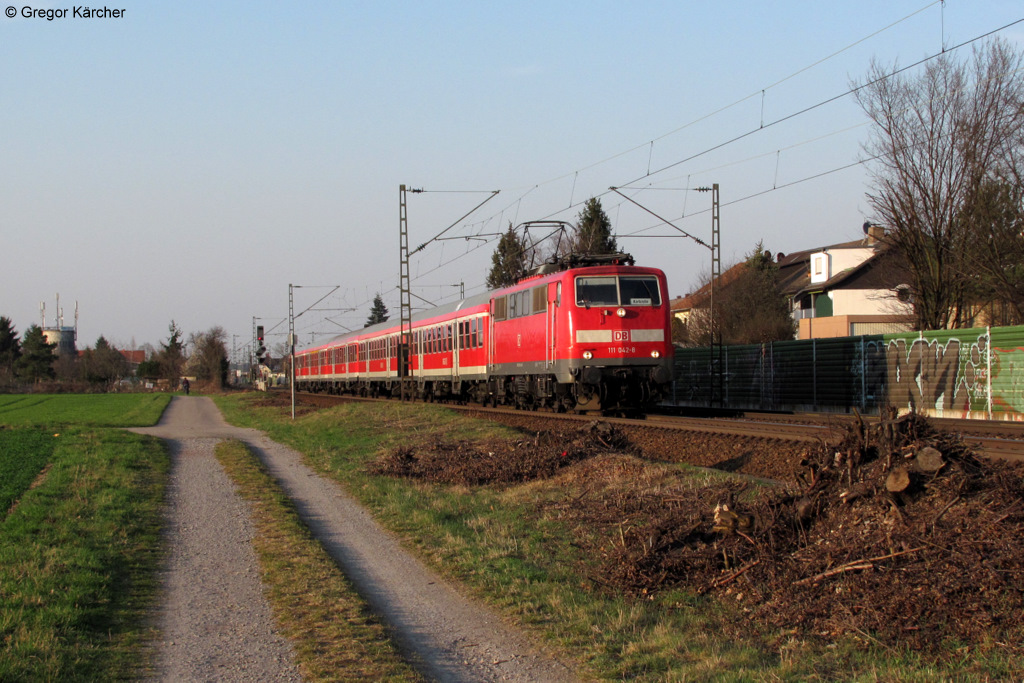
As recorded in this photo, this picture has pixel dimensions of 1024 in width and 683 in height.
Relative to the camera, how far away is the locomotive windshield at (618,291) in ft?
66.8

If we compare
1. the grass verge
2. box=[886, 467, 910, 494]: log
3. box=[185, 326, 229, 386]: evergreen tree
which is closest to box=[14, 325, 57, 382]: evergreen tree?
box=[185, 326, 229, 386]: evergreen tree

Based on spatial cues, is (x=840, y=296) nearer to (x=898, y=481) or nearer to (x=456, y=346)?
(x=456, y=346)

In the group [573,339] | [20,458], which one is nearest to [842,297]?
[573,339]

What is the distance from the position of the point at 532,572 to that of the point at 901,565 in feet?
9.01

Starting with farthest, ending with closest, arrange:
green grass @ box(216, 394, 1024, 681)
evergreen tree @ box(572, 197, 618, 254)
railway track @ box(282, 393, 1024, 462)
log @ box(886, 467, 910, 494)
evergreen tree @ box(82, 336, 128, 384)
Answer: evergreen tree @ box(82, 336, 128, 384)
evergreen tree @ box(572, 197, 618, 254)
railway track @ box(282, 393, 1024, 462)
log @ box(886, 467, 910, 494)
green grass @ box(216, 394, 1024, 681)

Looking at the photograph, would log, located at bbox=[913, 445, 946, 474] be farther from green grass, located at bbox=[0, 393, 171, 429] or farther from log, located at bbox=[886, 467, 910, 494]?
green grass, located at bbox=[0, 393, 171, 429]

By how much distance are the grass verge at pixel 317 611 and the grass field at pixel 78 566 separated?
895 millimetres

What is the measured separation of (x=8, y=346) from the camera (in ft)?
358

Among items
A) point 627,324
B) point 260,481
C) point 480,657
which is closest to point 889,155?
point 627,324

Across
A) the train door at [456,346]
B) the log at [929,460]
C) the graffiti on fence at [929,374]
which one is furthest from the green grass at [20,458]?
the graffiti on fence at [929,374]

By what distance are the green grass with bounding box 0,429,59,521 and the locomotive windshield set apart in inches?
435

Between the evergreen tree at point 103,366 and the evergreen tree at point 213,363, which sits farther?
the evergreen tree at point 103,366

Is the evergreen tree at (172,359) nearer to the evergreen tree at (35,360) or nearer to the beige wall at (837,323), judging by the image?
the evergreen tree at (35,360)

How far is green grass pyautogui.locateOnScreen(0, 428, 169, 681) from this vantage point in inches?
204
